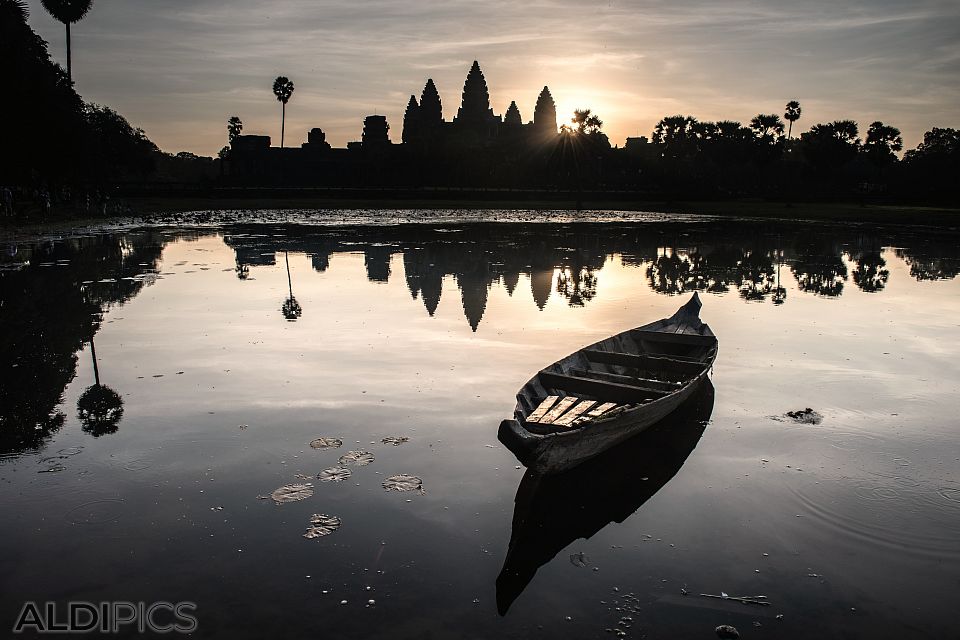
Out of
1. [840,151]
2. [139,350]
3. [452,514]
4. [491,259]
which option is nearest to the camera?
[452,514]

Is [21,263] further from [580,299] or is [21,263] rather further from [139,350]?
[580,299]

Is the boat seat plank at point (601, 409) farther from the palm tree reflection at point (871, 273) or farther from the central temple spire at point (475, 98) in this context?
the central temple spire at point (475, 98)

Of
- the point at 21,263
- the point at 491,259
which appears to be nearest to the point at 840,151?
the point at 491,259

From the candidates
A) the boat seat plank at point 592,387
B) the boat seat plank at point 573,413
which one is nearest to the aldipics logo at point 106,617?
the boat seat plank at point 573,413

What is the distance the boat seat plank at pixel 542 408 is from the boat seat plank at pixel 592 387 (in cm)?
17

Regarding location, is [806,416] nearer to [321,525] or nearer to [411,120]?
[321,525]

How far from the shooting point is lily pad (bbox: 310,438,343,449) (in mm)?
7934

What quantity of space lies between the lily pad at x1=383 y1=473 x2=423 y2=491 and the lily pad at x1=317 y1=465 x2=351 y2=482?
17.7 inches

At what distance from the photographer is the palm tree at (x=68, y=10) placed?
61.8 m

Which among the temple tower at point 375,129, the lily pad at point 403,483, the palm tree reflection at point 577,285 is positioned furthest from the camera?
the temple tower at point 375,129

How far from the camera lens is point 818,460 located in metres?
7.91

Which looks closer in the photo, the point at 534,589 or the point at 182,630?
the point at 182,630

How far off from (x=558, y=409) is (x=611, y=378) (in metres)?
1.40

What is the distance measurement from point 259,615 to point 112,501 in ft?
8.35
